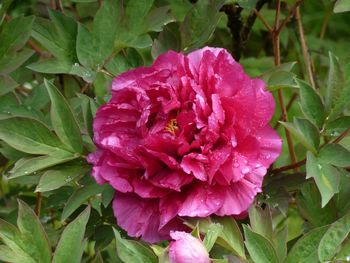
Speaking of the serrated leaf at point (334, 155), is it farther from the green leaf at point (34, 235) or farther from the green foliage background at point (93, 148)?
the green leaf at point (34, 235)

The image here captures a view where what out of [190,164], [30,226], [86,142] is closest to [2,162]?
[86,142]

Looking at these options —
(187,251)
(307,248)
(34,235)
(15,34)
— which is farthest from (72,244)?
(15,34)

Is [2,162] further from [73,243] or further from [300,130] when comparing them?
[300,130]

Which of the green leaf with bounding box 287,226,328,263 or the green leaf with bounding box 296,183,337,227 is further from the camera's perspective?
the green leaf with bounding box 296,183,337,227

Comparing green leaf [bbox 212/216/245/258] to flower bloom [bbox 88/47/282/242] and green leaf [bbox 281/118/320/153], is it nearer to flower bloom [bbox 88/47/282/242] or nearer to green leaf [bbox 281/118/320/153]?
flower bloom [bbox 88/47/282/242]

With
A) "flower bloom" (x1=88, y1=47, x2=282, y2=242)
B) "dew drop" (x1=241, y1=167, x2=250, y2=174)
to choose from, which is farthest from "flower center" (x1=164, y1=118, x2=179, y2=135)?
"dew drop" (x1=241, y1=167, x2=250, y2=174)

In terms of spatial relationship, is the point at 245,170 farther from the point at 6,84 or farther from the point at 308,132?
the point at 6,84
